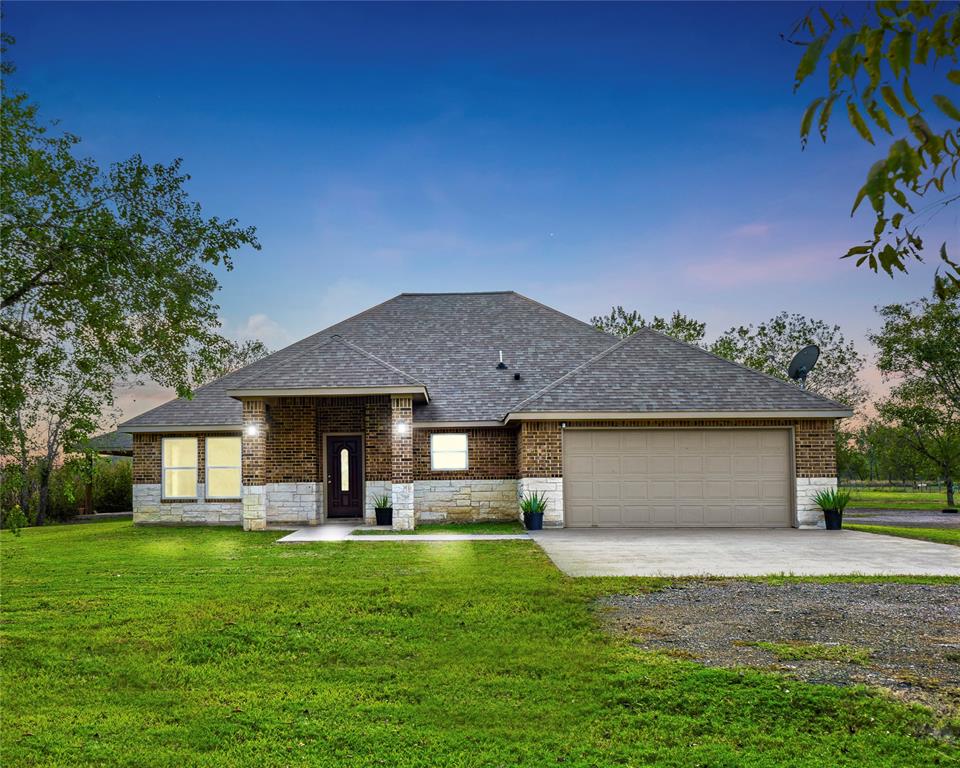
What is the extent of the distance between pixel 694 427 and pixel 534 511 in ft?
15.2

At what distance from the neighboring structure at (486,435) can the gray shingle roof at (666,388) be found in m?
0.06

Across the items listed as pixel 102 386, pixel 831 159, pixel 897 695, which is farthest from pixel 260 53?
pixel 897 695

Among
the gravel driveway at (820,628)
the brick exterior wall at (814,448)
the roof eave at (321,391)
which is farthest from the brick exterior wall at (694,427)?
the gravel driveway at (820,628)

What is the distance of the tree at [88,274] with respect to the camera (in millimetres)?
7938

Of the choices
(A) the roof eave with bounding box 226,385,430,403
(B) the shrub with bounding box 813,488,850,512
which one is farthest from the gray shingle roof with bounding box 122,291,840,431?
(B) the shrub with bounding box 813,488,850,512

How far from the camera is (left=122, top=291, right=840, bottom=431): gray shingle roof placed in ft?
60.3

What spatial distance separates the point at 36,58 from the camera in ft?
30.7

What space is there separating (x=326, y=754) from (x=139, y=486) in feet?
63.1

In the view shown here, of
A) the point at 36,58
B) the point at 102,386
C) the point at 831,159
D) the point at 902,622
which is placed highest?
the point at 831,159

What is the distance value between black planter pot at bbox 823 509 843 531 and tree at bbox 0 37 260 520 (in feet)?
48.8

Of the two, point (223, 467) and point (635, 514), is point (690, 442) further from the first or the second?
point (223, 467)

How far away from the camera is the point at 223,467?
21.2 meters

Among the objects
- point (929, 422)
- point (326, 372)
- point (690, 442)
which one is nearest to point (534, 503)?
point (690, 442)

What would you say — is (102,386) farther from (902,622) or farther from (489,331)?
(489,331)
